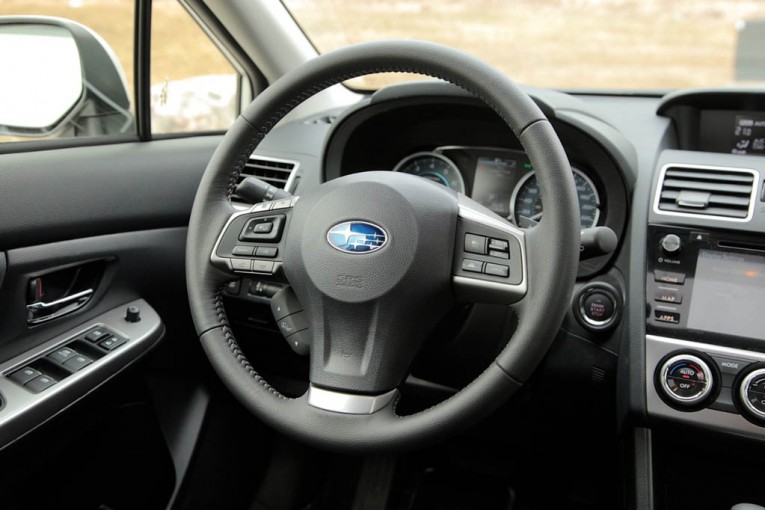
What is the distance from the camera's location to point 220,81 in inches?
85.0

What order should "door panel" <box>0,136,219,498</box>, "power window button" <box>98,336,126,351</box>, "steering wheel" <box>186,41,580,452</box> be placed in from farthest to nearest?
"power window button" <box>98,336,126,351</box>
"door panel" <box>0,136,219,498</box>
"steering wheel" <box>186,41,580,452</box>

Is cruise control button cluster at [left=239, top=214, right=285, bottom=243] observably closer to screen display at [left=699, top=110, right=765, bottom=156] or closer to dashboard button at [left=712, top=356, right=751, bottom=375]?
dashboard button at [left=712, top=356, right=751, bottom=375]

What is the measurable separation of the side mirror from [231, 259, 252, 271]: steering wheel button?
74 centimetres

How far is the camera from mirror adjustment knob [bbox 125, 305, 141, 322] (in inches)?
66.1

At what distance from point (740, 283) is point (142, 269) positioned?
1.28 m

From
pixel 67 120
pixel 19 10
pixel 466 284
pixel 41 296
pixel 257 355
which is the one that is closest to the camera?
pixel 466 284

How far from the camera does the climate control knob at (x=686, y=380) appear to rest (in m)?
1.38

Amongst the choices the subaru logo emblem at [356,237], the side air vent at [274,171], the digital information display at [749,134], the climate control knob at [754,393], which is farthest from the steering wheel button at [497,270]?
the digital information display at [749,134]

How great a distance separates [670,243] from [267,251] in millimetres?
773

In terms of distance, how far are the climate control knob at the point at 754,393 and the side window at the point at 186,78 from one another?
148 cm

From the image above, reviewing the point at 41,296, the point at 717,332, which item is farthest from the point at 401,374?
the point at 41,296

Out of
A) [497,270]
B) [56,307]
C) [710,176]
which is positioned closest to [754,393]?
[710,176]

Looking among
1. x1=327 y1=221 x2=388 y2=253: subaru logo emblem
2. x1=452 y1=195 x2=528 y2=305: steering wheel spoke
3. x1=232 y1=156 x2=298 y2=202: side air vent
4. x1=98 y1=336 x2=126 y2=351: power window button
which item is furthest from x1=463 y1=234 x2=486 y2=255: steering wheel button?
x1=98 y1=336 x2=126 y2=351: power window button

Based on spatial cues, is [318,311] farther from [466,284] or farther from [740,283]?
[740,283]
